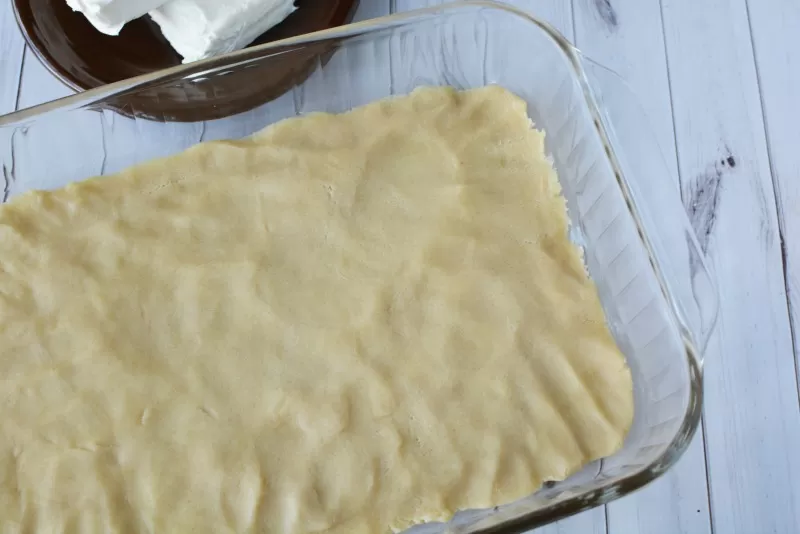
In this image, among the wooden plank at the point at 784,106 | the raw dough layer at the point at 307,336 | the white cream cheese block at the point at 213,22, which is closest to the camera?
the raw dough layer at the point at 307,336

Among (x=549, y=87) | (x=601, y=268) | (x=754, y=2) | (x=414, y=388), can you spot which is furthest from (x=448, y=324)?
(x=754, y=2)

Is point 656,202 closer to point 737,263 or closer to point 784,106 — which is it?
point 737,263

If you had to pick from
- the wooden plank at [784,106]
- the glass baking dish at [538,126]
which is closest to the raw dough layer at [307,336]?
the glass baking dish at [538,126]

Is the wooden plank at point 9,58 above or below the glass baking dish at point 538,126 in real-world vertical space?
above

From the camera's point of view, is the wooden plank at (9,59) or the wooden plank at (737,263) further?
the wooden plank at (9,59)

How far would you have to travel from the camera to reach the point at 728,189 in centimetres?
98

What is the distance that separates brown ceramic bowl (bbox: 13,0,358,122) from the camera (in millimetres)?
844

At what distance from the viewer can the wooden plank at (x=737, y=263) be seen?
0.87 meters

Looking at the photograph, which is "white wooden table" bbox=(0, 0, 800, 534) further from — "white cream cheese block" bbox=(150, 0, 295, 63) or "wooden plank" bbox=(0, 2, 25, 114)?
"white cream cheese block" bbox=(150, 0, 295, 63)

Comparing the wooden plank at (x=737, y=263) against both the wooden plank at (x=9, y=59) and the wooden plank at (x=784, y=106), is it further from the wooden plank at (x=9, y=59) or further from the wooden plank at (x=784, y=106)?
the wooden plank at (x=9, y=59)

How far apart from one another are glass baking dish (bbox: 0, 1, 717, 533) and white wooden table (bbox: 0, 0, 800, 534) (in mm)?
159

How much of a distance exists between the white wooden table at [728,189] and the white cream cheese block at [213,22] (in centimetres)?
21

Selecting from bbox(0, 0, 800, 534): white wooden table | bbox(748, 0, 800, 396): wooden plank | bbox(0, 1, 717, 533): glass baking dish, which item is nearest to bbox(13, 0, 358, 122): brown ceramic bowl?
bbox(0, 1, 717, 533): glass baking dish

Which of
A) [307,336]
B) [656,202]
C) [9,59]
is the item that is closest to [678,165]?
[656,202]
